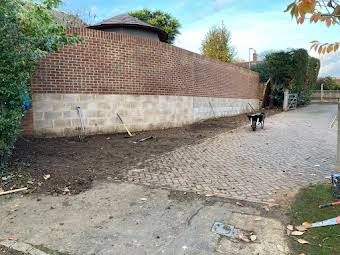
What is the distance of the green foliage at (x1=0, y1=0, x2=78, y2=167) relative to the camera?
17.5 feet

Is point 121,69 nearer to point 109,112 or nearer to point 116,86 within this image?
point 116,86

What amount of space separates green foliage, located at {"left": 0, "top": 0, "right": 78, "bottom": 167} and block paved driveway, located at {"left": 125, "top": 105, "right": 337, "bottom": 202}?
7.85ft

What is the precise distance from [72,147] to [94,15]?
12.1 m

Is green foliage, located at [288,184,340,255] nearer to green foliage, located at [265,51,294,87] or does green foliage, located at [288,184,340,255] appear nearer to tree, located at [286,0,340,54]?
tree, located at [286,0,340,54]

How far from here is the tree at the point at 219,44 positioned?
1150 inches

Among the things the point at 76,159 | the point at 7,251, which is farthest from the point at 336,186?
the point at 76,159

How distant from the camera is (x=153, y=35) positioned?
14.2m

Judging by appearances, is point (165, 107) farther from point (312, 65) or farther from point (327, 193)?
point (312, 65)

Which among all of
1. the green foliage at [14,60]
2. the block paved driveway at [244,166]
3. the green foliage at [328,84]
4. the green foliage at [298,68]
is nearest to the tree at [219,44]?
the green foliage at [298,68]

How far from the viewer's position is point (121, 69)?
9883 mm

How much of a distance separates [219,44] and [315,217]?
27458 mm

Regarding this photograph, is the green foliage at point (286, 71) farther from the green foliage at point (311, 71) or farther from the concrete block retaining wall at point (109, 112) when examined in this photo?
the concrete block retaining wall at point (109, 112)

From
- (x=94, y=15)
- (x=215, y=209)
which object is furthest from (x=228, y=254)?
(x=94, y=15)

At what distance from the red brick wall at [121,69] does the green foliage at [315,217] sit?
670 centimetres
